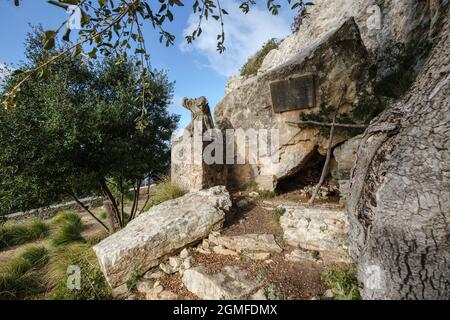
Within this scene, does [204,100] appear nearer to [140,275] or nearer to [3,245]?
[140,275]

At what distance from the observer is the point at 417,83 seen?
1.79 meters

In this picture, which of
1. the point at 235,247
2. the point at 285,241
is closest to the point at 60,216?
the point at 235,247

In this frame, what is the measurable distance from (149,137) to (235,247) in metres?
4.00

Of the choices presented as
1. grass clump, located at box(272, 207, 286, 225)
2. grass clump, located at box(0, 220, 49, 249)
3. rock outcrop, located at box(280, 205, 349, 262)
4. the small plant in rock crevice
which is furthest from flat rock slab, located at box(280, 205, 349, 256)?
grass clump, located at box(0, 220, 49, 249)

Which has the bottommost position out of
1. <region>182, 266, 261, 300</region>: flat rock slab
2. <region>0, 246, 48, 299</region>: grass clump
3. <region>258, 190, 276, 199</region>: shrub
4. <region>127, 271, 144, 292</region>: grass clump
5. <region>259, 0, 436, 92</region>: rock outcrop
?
<region>0, 246, 48, 299</region>: grass clump

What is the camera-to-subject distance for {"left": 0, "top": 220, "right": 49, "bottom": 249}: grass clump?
23.9ft

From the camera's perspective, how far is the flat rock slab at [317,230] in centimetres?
328

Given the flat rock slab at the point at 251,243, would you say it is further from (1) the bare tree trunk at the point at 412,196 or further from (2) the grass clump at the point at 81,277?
(2) the grass clump at the point at 81,277

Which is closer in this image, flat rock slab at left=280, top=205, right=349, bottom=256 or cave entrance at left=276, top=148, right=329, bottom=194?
flat rock slab at left=280, top=205, right=349, bottom=256

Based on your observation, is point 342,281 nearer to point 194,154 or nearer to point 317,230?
point 317,230

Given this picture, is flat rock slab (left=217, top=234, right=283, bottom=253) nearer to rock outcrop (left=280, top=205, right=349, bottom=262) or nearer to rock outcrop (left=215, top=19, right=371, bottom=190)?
rock outcrop (left=280, top=205, right=349, bottom=262)

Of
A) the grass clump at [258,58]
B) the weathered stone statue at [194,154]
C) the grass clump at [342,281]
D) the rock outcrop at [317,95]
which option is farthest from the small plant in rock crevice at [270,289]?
the grass clump at [258,58]

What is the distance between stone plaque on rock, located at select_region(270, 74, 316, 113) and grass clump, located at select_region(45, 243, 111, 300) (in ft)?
17.7

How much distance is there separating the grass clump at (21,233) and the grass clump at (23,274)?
2493 millimetres
